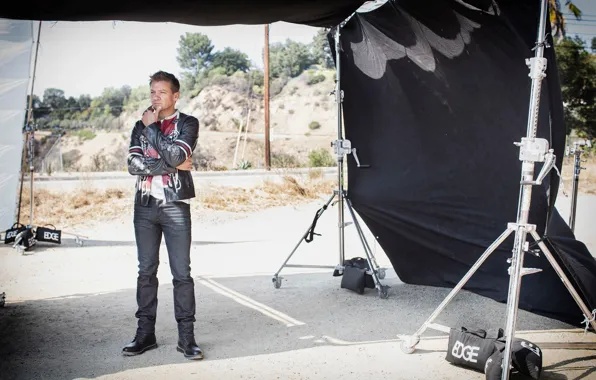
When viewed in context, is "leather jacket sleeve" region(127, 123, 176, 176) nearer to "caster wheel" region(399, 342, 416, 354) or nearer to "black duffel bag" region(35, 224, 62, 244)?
"caster wheel" region(399, 342, 416, 354)

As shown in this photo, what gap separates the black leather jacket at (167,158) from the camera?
3.28 meters

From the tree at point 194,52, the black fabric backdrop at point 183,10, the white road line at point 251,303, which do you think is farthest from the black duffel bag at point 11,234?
the tree at point 194,52

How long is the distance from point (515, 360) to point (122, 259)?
484 centimetres

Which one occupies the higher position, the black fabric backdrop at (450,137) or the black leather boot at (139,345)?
the black fabric backdrop at (450,137)

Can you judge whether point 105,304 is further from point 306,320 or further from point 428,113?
point 428,113

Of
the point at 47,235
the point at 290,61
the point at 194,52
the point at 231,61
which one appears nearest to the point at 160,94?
the point at 47,235

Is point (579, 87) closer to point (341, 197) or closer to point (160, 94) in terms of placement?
point (341, 197)

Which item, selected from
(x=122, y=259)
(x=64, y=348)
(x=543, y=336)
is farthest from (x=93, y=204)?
(x=543, y=336)

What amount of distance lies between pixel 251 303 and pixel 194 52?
1569 inches

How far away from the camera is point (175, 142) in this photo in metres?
3.31

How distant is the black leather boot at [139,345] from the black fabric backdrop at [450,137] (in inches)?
89.6

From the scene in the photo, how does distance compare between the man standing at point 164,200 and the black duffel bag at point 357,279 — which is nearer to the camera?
the man standing at point 164,200

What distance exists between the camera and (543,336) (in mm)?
3852

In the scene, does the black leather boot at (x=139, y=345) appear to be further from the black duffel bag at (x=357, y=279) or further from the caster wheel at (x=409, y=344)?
the black duffel bag at (x=357, y=279)
